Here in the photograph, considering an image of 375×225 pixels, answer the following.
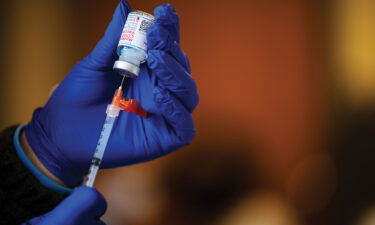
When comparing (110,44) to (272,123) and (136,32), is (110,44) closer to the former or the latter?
(136,32)

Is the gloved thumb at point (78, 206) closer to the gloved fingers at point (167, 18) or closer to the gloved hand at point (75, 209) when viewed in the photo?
the gloved hand at point (75, 209)

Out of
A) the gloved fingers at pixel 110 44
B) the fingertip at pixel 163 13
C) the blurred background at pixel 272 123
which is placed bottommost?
the blurred background at pixel 272 123

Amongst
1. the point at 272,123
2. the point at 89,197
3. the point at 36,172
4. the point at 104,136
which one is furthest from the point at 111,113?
the point at 272,123

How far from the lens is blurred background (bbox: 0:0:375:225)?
1.17 metres

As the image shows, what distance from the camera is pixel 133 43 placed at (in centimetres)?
73

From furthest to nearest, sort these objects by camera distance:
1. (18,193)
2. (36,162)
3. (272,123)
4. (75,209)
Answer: (272,123)
(36,162)
(18,193)
(75,209)

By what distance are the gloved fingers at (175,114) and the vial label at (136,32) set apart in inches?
4.6

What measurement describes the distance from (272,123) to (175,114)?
51cm

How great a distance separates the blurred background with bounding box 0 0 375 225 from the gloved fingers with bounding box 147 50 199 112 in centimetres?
40

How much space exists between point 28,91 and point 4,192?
0.74 metres

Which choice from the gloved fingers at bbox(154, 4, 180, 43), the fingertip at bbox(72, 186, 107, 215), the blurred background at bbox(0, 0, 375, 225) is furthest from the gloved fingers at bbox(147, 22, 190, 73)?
the blurred background at bbox(0, 0, 375, 225)

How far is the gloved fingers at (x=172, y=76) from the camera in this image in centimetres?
76

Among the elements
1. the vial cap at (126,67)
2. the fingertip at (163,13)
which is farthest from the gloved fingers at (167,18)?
the vial cap at (126,67)

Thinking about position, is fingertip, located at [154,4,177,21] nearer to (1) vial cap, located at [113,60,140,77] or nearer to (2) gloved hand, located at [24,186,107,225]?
(1) vial cap, located at [113,60,140,77]
